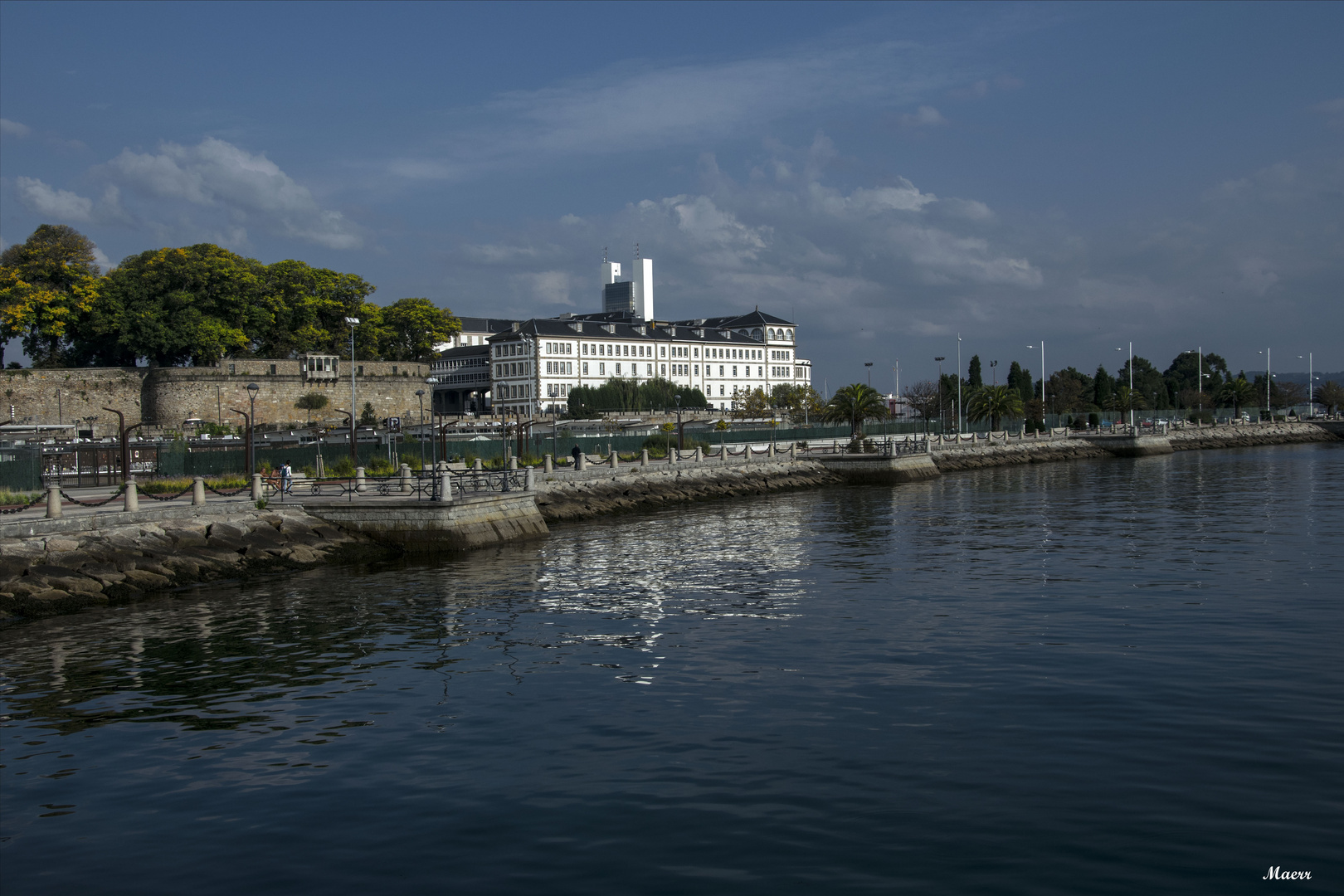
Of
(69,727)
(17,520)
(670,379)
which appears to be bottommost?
(69,727)

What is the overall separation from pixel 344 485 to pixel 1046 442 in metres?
72.5

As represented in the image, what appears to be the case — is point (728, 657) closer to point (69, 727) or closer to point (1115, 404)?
point (69, 727)

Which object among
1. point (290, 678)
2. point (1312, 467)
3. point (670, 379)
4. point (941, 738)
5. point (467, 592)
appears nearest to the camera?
point (941, 738)

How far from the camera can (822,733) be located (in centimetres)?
1399

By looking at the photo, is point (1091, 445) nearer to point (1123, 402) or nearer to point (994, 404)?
point (994, 404)

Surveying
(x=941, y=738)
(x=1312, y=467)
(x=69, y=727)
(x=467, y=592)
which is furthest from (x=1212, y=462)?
(x=69, y=727)

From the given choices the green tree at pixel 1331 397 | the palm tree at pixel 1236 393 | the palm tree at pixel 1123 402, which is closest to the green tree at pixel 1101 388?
the palm tree at pixel 1123 402

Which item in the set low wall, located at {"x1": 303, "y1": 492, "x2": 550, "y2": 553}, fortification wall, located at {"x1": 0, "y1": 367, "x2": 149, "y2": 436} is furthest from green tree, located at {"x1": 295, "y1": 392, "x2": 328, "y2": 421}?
low wall, located at {"x1": 303, "y1": 492, "x2": 550, "y2": 553}

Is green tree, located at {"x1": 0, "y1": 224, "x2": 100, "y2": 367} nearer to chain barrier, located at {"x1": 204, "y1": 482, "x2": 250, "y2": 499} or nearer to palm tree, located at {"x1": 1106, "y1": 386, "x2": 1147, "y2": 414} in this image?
chain barrier, located at {"x1": 204, "y1": 482, "x2": 250, "y2": 499}

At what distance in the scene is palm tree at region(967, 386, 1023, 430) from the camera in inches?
3994

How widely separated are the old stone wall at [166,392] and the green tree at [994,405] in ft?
215

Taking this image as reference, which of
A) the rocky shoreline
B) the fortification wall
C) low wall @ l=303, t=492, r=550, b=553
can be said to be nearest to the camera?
the rocky shoreline

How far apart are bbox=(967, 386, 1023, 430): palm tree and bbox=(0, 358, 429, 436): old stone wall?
215 ft

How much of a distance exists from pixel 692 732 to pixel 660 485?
4100 centimetres
